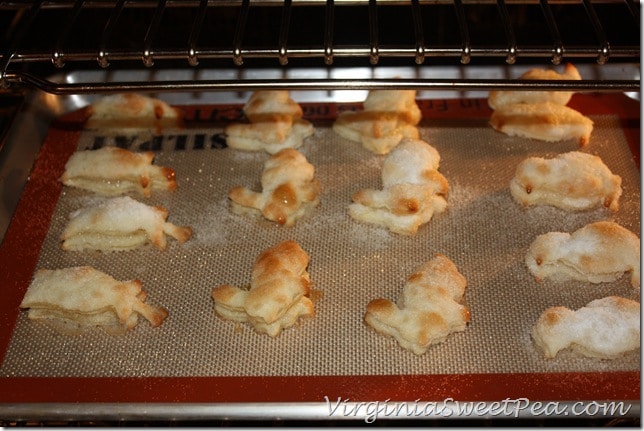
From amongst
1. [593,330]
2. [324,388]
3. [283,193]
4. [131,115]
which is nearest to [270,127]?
[283,193]

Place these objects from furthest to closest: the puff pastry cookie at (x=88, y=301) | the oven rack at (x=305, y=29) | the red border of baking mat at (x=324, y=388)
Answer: the oven rack at (x=305, y=29) → the puff pastry cookie at (x=88, y=301) → the red border of baking mat at (x=324, y=388)

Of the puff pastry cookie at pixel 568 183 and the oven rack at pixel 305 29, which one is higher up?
the oven rack at pixel 305 29

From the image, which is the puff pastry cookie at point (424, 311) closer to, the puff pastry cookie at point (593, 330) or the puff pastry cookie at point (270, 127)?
the puff pastry cookie at point (593, 330)

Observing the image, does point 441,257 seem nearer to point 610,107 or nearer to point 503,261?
point 503,261

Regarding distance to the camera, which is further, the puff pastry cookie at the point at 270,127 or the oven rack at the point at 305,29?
the puff pastry cookie at the point at 270,127

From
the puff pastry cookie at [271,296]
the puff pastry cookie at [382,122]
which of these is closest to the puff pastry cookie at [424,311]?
the puff pastry cookie at [271,296]

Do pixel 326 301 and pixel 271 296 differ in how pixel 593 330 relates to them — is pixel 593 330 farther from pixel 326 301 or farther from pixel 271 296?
pixel 271 296
